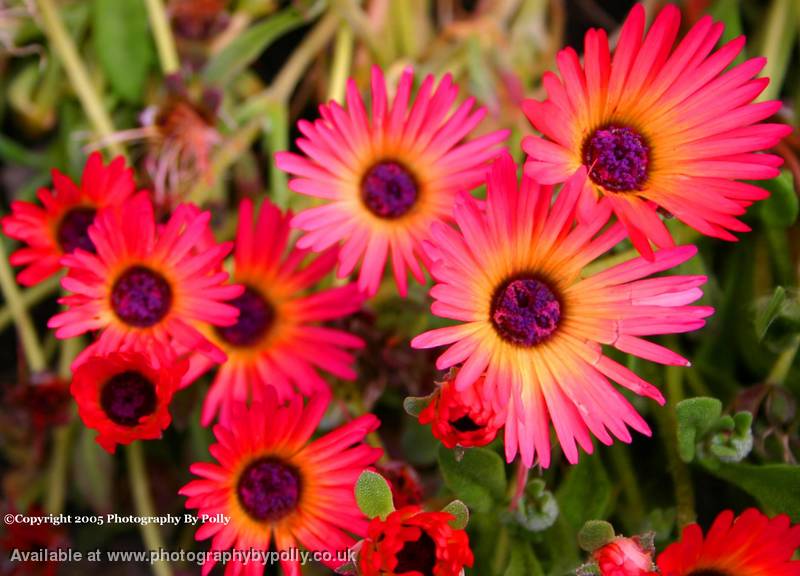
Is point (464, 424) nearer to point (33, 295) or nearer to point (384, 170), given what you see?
point (384, 170)

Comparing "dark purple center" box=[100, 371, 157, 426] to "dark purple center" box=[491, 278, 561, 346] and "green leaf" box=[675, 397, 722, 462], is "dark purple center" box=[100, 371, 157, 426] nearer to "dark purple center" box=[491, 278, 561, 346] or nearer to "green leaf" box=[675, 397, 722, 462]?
"dark purple center" box=[491, 278, 561, 346]

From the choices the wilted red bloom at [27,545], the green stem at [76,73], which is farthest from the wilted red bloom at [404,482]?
the green stem at [76,73]

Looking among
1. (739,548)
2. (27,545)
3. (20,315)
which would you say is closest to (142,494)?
(27,545)

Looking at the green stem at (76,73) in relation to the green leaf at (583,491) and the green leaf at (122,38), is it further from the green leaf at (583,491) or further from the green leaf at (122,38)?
the green leaf at (583,491)

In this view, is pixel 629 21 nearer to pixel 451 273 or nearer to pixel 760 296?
pixel 451 273

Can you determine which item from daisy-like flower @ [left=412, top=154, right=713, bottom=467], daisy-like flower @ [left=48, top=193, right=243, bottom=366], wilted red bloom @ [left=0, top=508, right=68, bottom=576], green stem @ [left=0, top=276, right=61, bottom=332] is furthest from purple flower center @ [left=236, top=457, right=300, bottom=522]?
green stem @ [left=0, top=276, right=61, bottom=332]

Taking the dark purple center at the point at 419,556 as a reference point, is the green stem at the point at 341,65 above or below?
above
